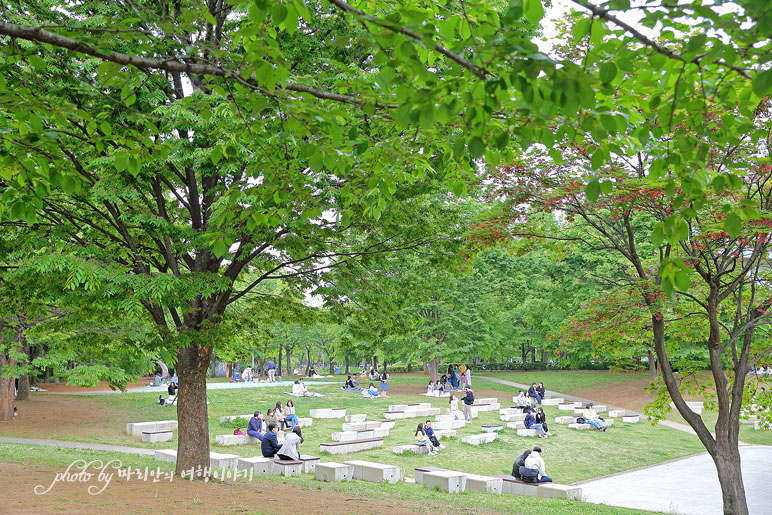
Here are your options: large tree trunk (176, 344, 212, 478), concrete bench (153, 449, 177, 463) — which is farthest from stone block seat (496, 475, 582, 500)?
concrete bench (153, 449, 177, 463)

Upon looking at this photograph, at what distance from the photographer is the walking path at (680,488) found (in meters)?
13.1

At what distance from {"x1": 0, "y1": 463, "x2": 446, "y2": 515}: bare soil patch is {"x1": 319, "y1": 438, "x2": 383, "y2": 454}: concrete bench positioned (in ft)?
20.7

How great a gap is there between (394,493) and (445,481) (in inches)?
60.8

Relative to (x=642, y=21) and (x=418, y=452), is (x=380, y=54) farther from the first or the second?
(x=418, y=452)

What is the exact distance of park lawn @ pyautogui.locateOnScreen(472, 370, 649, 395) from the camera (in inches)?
1644

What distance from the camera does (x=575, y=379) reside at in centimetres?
4472

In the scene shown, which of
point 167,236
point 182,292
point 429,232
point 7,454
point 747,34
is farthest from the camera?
point 7,454

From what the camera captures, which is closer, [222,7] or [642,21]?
[642,21]

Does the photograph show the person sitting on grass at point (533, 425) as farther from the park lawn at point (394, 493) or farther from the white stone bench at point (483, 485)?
the park lawn at point (394, 493)

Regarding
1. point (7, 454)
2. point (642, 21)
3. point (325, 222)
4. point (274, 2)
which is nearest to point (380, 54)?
point (274, 2)

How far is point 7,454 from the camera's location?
45.3 feet

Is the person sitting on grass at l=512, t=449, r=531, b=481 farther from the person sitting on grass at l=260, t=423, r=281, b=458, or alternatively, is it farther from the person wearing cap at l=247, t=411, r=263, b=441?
the person wearing cap at l=247, t=411, r=263, b=441

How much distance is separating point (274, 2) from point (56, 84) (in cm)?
585

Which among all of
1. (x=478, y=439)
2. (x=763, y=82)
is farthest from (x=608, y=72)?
(x=478, y=439)
